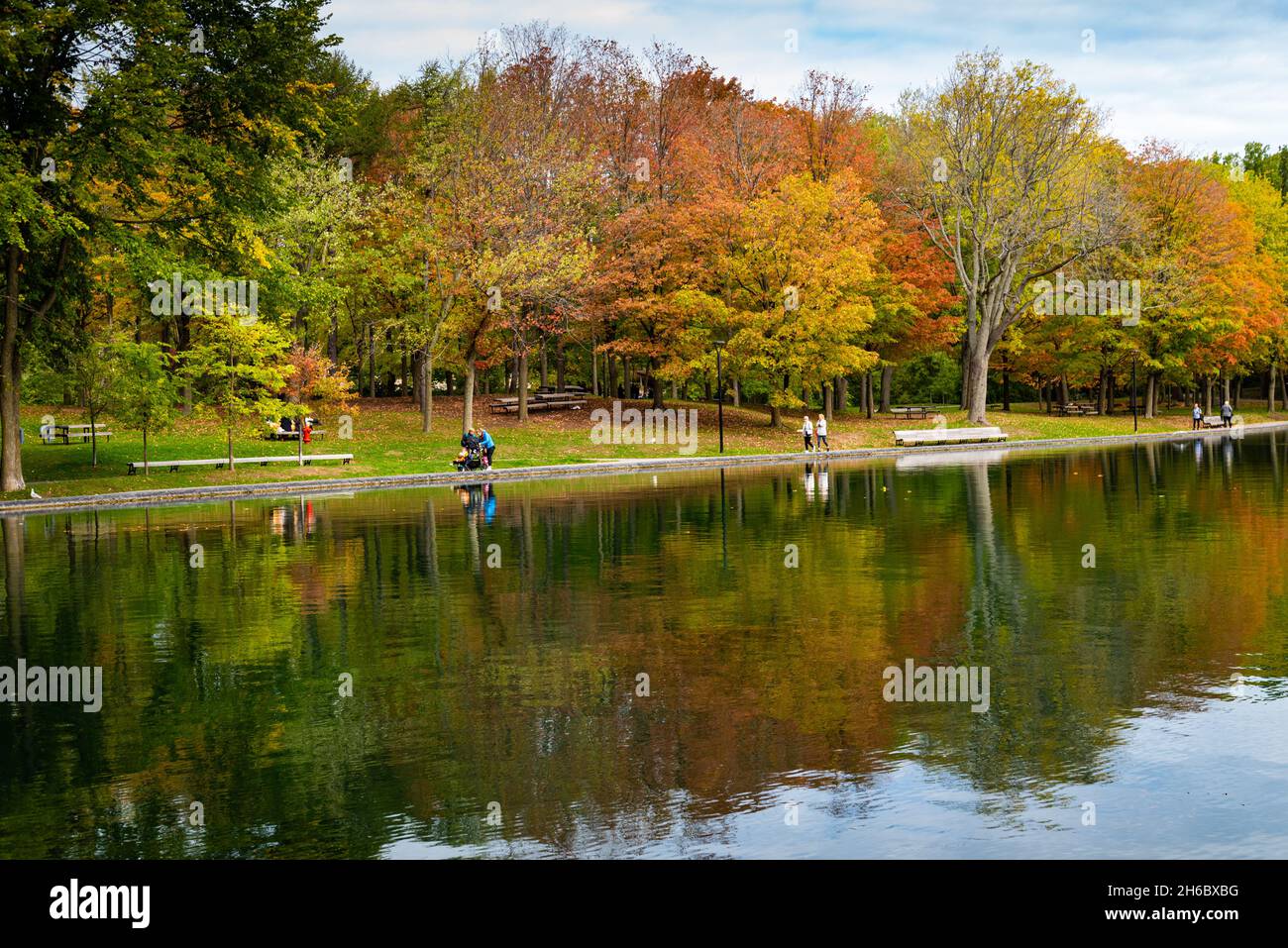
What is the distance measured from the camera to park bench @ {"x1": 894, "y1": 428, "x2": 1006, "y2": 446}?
Result: 181 feet

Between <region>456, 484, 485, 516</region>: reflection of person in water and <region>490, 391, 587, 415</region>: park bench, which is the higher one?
<region>490, 391, 587, 415</region>: park bench

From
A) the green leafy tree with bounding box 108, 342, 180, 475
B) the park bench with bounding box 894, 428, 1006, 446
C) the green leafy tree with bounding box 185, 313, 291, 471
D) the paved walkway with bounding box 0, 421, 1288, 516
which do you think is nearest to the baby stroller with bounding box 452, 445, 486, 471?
the paved walkway with bounding box 0, 421, 1288, 516

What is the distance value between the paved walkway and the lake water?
11.3 m

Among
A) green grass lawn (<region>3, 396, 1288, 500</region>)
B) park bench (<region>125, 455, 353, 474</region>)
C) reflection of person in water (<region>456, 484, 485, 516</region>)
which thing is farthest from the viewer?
park bench (<region>125, 455, 353, 474</region>)

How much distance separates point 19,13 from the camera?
29844mm

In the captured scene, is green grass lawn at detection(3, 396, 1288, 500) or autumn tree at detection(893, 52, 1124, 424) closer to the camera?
green grass lawn at detection(3, 396, 1288, 500)

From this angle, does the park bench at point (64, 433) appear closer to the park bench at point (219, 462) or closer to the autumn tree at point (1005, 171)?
the park bench at point (219, 462)

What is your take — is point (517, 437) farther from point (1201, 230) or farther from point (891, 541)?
point (1201, 230)

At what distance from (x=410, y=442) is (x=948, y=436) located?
24453mm

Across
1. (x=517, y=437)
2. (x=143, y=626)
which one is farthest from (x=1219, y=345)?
(x=143, y=626)

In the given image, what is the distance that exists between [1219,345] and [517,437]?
48.0m

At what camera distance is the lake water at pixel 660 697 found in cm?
688

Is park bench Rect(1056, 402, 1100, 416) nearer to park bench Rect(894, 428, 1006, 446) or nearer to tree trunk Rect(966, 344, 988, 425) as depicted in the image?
tree trunk Rect(966, 344, 988, 425)

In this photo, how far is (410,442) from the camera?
4856 cm
